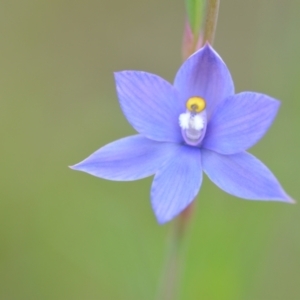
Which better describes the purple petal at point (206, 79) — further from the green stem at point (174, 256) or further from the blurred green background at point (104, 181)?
the blurred green background at point (104, 181)

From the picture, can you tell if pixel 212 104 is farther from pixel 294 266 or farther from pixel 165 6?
pixel 165 6

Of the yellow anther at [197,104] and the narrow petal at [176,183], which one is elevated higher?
the yellow anther at [197,104]

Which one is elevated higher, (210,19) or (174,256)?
(210,19)

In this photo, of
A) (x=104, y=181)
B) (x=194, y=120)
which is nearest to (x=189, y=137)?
(x=194, y=120)

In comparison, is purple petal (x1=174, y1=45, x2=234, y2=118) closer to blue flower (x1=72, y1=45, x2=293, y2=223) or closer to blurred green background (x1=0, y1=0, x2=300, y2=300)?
blue flower (x1=72, y1=45, x2=293, y2=223)

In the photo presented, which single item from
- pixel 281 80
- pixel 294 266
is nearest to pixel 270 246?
pixel 294 266

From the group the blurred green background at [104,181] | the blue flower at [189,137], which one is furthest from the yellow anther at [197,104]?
the blurred green background at [104,181]

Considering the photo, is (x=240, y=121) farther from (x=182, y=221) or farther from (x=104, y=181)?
(x=104, y=181)
